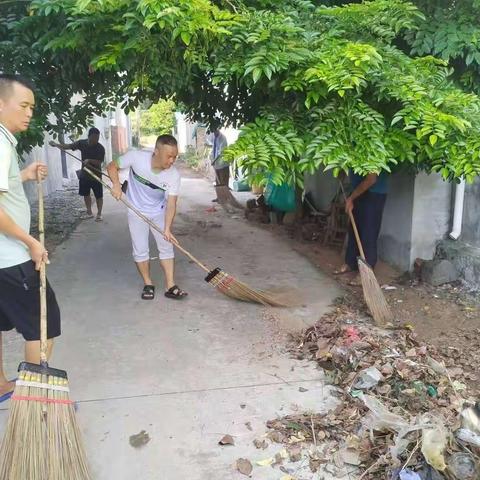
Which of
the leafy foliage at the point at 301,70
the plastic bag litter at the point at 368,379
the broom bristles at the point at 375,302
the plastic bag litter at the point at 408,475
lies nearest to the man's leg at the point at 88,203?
the leafy foliage at the point at 301,70

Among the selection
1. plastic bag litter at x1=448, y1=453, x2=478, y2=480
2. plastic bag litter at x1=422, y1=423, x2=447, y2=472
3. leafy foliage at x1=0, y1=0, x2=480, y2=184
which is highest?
leafy foliage at x1=0, y1=0, x2=480, y2=184

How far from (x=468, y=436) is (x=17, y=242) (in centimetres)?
224

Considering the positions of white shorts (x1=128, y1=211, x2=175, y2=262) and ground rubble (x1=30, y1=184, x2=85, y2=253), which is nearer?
white shorts (x1=128, y1=211, x2=175, y2=262)

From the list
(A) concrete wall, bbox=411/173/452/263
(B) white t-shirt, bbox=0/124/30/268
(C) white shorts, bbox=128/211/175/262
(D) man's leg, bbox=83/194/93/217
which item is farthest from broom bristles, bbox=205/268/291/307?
(D) man's leg, bbox=83/194/93/217

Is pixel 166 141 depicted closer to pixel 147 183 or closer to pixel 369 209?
pixel 147 183

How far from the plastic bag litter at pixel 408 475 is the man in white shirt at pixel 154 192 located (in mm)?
2750

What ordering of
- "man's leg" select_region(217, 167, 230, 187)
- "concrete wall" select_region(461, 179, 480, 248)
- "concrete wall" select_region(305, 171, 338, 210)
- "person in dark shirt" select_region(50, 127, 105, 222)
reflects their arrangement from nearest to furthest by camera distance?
"concrete wall" select_region(461, 179, 480, 248), "concrete wall" select_region(305, 171, 338, 210), "person in dark shirt" select_region(50, 127, 105, 222), "man's leg" select_region(217, 167, 230, 187)

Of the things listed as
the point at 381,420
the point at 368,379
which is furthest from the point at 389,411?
the point at 368,379

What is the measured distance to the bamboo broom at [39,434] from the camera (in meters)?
1.98

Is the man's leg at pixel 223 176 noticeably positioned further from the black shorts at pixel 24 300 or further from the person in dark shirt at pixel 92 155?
the black shorts at pixel 24 300

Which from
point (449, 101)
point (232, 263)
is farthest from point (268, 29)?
point (232, 263)

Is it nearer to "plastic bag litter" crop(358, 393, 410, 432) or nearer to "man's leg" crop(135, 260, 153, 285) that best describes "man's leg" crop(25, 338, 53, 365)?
"plastic bag litter" crop(358, 393, 410, 432)

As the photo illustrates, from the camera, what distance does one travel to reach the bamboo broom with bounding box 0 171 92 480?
1977mm

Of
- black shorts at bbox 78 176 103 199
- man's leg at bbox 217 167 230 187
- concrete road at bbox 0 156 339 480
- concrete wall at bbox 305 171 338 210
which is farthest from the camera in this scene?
man's leg at bbox 217 167 230 187
